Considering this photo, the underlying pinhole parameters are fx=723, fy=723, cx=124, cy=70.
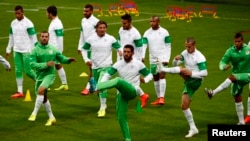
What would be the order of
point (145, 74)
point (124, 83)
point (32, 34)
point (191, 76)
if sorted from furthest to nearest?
1. point (32, 34)
2. point (191, 76)
3. point (145, 74)
4. point (124, 83)

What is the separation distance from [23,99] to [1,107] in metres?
1.21

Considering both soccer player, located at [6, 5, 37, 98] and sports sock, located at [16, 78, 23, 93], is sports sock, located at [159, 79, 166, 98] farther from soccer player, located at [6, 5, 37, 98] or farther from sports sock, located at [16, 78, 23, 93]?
sports sock, located at [16, 78, 23, 93]

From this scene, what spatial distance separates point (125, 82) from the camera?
17.6 metres

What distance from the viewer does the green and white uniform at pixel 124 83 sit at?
17516 millimetres

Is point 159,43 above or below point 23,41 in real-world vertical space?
below

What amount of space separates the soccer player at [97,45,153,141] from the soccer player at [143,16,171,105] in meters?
4.26

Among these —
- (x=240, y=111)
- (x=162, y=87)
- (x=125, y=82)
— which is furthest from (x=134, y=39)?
(x=125, y=82)

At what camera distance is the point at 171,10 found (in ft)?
138

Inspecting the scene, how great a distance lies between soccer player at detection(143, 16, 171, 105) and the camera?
902 inches

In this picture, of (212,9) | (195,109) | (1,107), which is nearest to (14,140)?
(1,107)

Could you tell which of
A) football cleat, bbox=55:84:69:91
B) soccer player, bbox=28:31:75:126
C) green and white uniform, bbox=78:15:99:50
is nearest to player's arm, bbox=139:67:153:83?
soccer player, bbox=28:31:75:126

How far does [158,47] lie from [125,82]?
5724 mm

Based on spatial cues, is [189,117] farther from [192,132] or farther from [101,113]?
A: [101,113]

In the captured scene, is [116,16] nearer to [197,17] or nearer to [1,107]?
[197,17]
